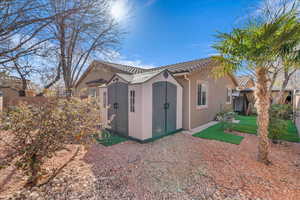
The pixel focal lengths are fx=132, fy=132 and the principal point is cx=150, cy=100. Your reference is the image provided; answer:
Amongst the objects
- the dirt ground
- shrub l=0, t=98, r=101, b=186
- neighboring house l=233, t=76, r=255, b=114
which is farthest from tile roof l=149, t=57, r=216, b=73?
neighboring house l=233, t=76, r=255, b=114

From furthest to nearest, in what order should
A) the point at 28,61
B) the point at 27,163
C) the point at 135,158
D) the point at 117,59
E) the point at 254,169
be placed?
the point at 117,59, the point at 28,61, the point at 135,158, the point at 254,169, the point at 27,163

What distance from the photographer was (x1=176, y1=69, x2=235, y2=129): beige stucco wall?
696cm

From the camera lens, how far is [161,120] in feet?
18.9

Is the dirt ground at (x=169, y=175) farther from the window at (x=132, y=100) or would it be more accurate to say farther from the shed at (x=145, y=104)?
the window at (x=132, y=100)

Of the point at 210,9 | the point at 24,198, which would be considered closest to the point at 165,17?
the point at 210,9

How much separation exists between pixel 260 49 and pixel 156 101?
357 cm

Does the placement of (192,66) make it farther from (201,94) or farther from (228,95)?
(228,95)

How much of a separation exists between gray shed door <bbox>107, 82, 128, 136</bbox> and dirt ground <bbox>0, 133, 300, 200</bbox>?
1310 mm

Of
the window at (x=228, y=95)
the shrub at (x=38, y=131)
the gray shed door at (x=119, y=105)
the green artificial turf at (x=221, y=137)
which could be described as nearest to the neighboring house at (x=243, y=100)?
the window at (x=228, y=95)

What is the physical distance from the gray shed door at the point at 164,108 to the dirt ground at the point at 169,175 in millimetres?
1201

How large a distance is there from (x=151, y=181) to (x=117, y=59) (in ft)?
29.8

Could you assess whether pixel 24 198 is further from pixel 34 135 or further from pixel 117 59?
pixel 117 59

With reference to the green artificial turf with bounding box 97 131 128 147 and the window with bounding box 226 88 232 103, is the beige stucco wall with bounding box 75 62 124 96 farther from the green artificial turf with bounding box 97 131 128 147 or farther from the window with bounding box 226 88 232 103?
the window with bounding box 226 88 232 103

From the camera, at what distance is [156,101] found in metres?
5.50
